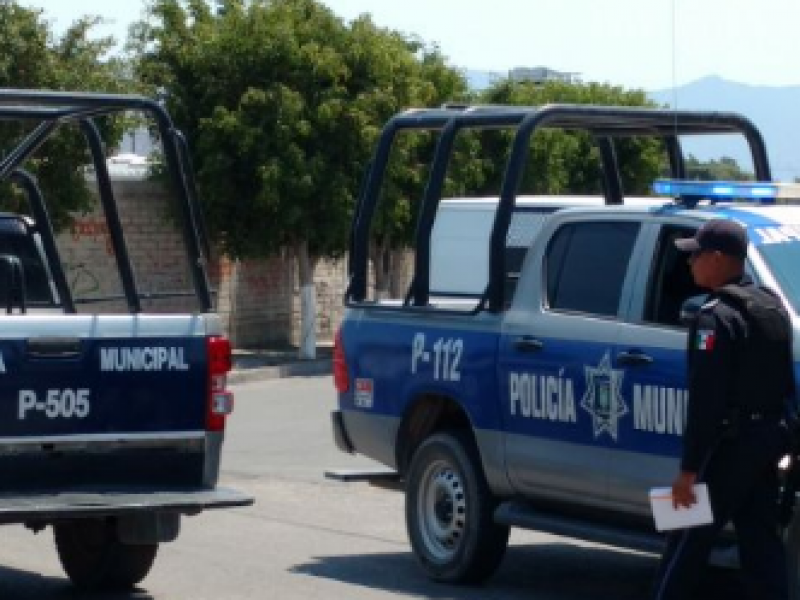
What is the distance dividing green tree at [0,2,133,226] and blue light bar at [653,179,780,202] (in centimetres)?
1502

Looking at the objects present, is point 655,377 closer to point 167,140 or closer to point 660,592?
point 660,592

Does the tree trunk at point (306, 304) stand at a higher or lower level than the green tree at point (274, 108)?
lower

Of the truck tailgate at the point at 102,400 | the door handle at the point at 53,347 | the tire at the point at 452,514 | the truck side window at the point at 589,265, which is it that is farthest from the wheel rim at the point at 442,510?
the door handle at the point at 53,347

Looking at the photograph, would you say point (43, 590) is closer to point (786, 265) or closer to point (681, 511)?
point (681, 511)

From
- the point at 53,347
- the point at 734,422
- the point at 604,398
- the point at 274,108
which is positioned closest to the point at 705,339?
the point at 734,422

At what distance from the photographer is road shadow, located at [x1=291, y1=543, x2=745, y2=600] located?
10516 mm

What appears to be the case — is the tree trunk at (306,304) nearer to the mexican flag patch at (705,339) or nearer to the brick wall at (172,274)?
the brick wall at (172,274)

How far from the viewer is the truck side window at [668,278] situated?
9.64m

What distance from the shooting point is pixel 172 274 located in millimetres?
28203

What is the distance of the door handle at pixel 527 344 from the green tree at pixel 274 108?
16454 mm

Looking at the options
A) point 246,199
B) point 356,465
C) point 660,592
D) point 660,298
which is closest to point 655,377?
point 660,298

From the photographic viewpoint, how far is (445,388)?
1070cm

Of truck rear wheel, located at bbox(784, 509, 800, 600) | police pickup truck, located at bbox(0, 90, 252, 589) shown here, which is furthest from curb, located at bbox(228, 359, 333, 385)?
truck rear wheel, located at bbox(784, 509, 800, 600)

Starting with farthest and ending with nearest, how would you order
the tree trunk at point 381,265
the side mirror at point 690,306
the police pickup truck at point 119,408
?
the tree trunk at point 381,265 → the police pickup truck at point 119,408 → the side mirror at point 690,306
